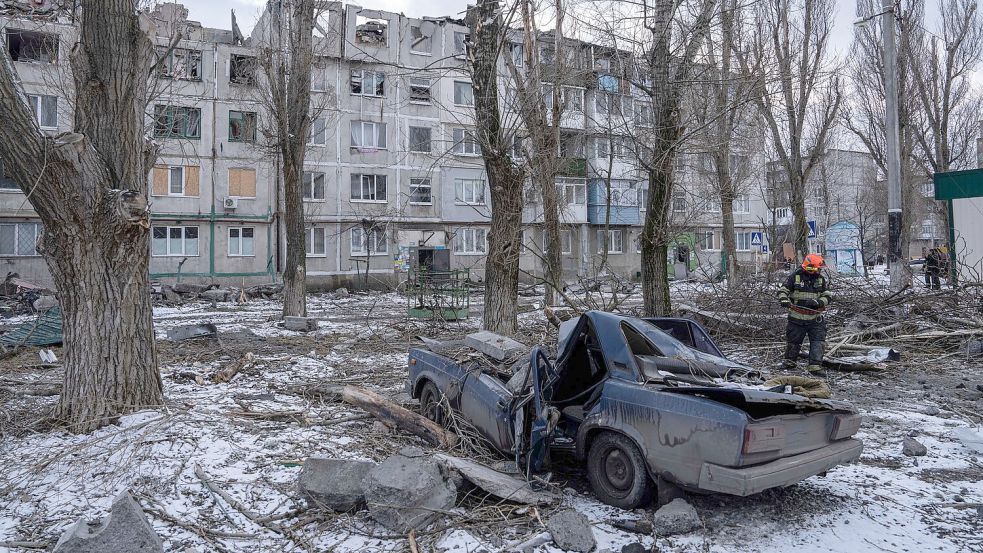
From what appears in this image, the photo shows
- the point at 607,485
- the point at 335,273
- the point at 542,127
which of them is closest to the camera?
the point at 607,485

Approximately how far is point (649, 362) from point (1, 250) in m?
31.3

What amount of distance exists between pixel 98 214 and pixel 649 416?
541cm

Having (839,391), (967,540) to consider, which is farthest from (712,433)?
(839,391)

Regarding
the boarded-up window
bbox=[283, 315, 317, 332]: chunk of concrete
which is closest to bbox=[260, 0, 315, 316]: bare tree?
bbox=[283, 315, 317, 332]: chunk of concrete

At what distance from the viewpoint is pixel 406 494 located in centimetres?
433

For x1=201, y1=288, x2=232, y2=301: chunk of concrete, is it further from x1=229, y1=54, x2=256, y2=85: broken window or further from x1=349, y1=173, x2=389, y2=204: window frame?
x1=229, y1=54, x2=256, y2=85: broken window

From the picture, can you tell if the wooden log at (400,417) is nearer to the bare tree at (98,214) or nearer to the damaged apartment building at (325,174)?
the bare tree at (98,214)

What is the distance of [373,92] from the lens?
34.1m

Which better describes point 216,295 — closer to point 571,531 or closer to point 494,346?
point 494,346

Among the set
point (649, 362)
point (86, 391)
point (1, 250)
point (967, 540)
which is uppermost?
point (1, 250)

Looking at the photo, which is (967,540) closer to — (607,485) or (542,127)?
(607,485)

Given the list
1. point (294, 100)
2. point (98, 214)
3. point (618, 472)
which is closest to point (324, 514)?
point (618, 472)

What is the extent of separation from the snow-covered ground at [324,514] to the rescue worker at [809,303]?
141 centimetres

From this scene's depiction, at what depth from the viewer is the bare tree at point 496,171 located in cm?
990
